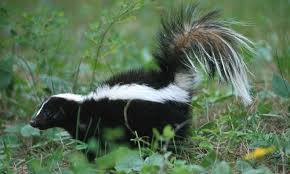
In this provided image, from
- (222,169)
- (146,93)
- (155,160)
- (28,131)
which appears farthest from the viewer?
(28,131)

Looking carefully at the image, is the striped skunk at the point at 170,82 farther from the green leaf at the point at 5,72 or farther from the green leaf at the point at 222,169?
the green leaf at the point at 222,169

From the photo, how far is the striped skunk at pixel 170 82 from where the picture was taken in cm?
507

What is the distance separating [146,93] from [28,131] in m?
1.34

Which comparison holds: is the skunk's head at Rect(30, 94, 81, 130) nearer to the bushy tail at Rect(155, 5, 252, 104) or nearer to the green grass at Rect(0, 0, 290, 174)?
the green grass at Rect(0, 0, 290, 174)

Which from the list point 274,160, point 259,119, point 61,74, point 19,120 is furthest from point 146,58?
point 274,160

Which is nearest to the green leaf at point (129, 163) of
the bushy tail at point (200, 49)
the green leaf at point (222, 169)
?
the green leaf at point (222, 169)

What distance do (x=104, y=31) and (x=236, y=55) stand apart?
153 centimetres

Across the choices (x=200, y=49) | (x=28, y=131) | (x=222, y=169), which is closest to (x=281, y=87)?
(x=200, y=49)

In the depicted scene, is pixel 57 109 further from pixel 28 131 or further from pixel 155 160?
pixel 155 160

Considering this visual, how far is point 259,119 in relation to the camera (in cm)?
569

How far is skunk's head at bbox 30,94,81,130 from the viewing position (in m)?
5.55

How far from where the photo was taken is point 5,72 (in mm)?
6316

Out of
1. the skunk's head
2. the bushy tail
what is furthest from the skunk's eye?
the bushy tail

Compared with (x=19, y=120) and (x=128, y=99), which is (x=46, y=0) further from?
(x=128, y=99)
